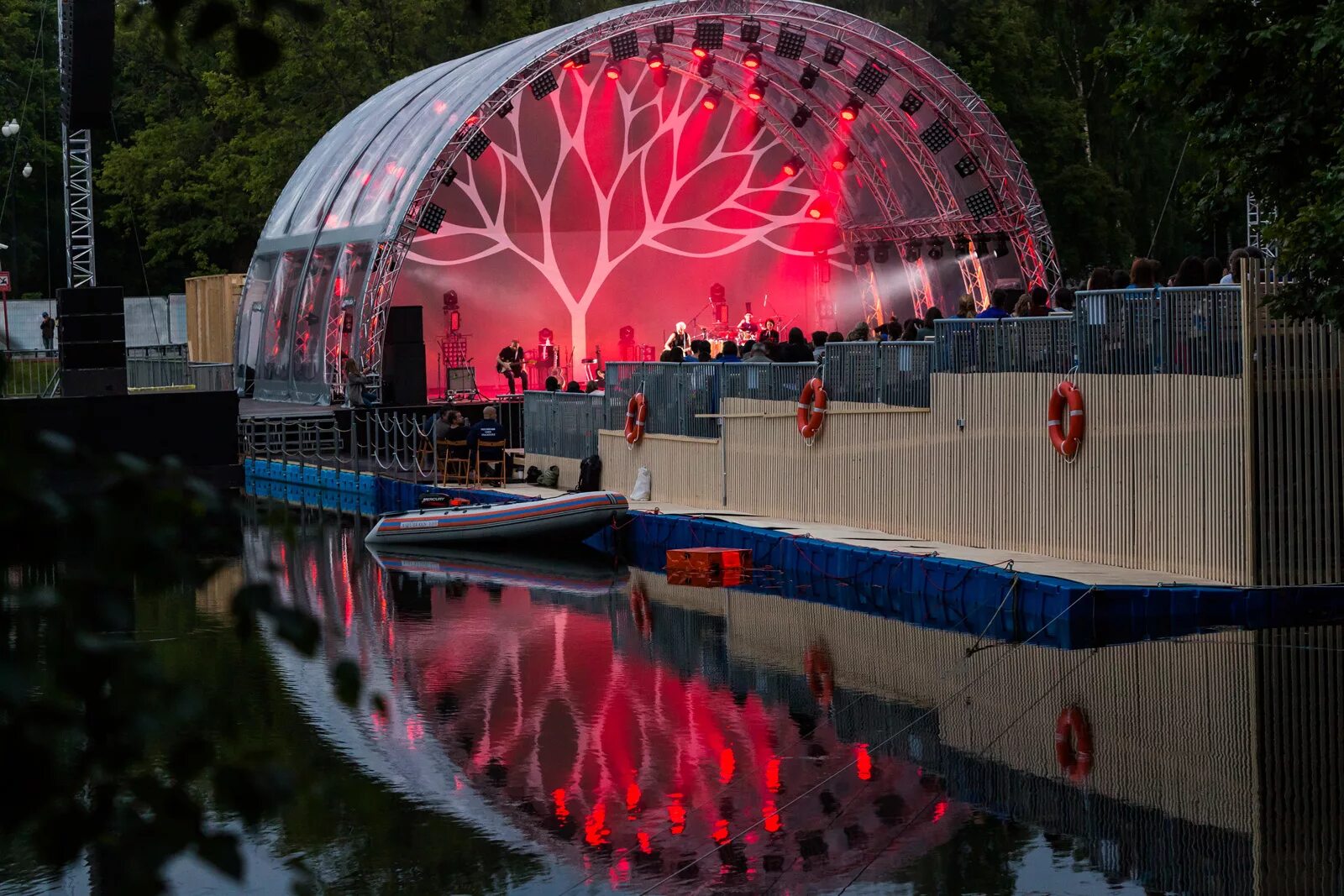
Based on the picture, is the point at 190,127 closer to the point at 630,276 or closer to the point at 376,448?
the point at 630,276

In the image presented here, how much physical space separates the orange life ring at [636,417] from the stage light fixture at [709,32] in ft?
37.8

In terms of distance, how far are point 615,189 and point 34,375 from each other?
474 inches

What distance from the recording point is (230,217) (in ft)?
163

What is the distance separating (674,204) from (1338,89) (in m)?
26.5

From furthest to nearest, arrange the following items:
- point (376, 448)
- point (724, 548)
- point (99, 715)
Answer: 1. point (376, 448)
2. point (724, 548)
3. point (99, 715)

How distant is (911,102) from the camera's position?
35.0 m

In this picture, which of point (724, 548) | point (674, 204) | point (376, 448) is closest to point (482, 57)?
point (674, 204)

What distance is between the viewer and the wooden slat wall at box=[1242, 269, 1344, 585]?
46.9ft

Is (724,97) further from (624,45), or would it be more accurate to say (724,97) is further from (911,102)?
(624,45)

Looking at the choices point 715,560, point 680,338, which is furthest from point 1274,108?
point 680,338

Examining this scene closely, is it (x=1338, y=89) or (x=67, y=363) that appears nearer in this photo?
(x=1338, y=89)

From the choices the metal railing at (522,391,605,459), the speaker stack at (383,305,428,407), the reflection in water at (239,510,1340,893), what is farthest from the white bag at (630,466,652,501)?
the speaker stack at (383,305,428,407)

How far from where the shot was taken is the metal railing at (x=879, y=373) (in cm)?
1867

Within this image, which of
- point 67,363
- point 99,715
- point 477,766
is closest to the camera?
point 99,715
